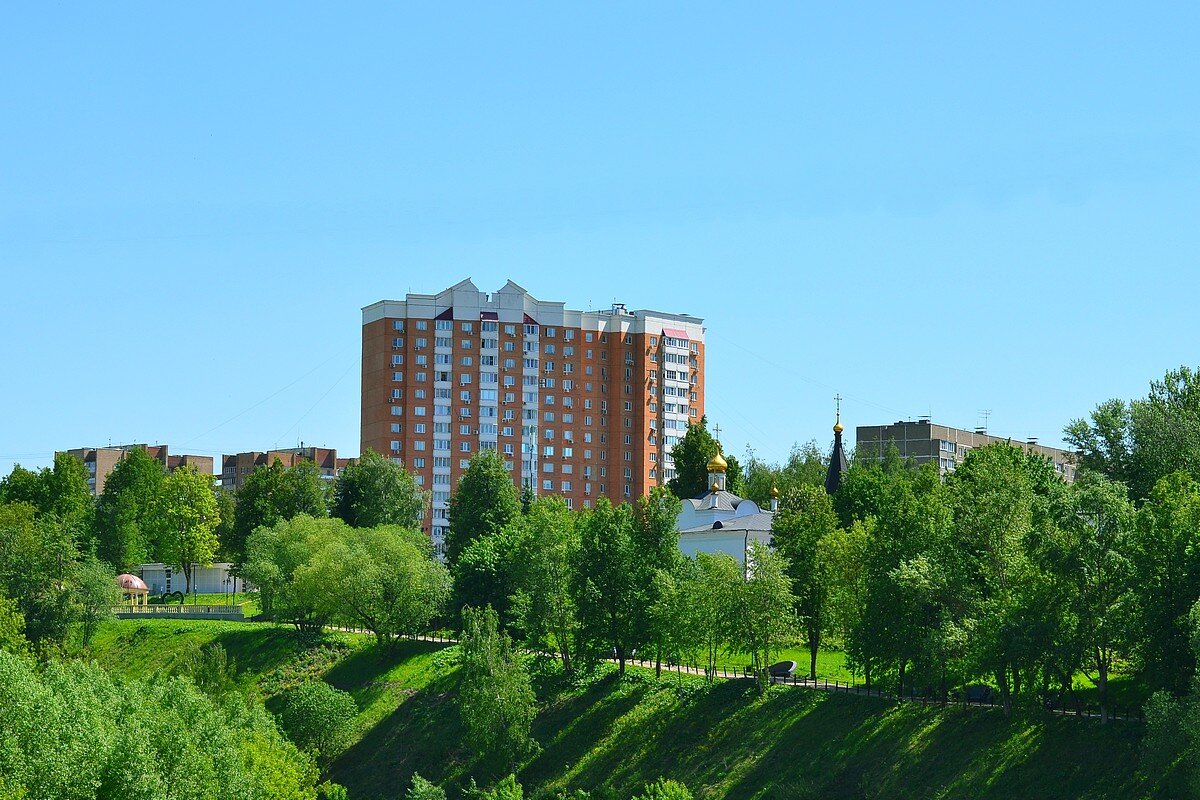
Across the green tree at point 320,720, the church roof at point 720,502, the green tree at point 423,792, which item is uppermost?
the church roof at point 720,502

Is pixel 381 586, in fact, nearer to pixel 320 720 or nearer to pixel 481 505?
pixel 320 720

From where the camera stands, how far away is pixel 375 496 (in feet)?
369

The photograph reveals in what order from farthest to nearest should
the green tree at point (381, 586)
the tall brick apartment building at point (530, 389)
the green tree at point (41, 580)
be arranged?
the tall brick apartment building at point (530, 389), the green tree at point (41, 580), the green tree at point (381, 586)

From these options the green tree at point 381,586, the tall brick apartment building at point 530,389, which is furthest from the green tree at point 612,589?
the tall brick apartment building at point 530,389

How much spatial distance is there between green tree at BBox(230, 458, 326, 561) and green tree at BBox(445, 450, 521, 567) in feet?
50.8

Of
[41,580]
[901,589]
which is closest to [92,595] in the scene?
[41,580]

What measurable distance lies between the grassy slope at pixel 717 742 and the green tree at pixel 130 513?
2999cm

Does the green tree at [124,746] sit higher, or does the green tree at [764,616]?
the green tree at [764,616]

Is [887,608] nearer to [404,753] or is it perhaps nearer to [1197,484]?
[1197,484]

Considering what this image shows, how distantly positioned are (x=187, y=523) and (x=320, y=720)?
49.2 meters

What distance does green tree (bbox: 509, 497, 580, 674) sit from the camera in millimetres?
73500

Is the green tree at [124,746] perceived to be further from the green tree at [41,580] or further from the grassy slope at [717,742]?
the green tree at [41,580]

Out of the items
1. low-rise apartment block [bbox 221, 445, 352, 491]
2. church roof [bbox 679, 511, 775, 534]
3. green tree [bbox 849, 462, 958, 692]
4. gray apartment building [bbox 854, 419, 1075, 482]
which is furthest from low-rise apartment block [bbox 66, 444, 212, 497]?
green tree [bbox 849, 462, 958, 692]

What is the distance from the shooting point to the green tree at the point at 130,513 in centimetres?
Answer: 11219
